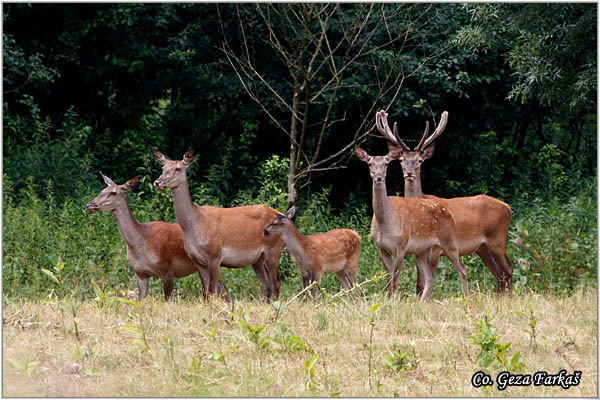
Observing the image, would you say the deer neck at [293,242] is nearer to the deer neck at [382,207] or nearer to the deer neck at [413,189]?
the deer neck at [382,207]

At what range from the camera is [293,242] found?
9844mm

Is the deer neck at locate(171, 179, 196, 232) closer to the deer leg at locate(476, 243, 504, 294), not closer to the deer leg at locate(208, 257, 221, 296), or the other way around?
the deer leg at locate(208, 257, 221, 296)

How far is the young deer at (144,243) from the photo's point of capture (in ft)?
31.1

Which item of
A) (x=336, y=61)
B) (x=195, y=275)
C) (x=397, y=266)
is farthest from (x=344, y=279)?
(x=336, y=61)

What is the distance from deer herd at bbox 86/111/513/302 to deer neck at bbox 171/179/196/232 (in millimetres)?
11

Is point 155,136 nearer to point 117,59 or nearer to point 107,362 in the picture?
point 117,59

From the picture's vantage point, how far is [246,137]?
15484mm

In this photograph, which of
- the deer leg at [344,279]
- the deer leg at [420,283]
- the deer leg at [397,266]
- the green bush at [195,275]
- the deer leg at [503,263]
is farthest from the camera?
the green bush at [195,275]

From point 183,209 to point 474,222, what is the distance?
11.3ft

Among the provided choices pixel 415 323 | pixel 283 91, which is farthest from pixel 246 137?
pixel 415 323

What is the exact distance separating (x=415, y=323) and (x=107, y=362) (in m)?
2.67

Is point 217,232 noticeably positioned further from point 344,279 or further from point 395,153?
point 395,153

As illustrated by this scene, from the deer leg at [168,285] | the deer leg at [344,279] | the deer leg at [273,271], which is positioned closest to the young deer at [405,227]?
the deer leg at [344,279]

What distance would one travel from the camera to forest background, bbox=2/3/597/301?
11.1 meters
